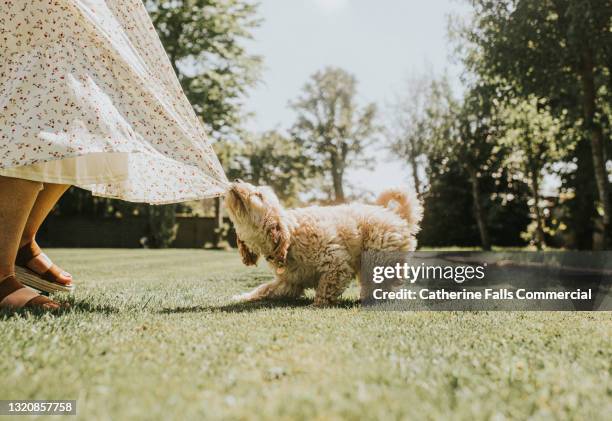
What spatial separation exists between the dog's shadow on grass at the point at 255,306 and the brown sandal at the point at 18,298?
766 millimetres

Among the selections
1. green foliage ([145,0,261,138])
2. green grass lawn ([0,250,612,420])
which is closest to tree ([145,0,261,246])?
green foliage ([145,0,261,138])

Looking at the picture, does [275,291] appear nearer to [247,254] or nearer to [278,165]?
[247,254]

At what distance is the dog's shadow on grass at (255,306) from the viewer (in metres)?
3.65

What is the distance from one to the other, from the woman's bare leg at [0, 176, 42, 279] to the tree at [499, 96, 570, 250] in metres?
15.3

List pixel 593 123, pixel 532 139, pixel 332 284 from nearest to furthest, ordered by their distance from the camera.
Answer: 1. pixel 332 284
2. pixel 593 123
3. pixel 532 139

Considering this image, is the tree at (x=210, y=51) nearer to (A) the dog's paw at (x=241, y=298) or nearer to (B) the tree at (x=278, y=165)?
(B) the tree at (x=278, y=165)

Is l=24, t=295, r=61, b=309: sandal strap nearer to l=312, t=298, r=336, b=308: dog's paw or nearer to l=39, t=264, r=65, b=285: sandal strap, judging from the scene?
l=39, t=264, r=65, b=285: sandal strap

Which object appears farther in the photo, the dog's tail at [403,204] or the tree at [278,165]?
the tree at [278,165]

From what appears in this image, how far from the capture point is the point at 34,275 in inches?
149

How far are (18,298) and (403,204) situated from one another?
3.65 m

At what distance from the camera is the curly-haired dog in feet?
14.1
